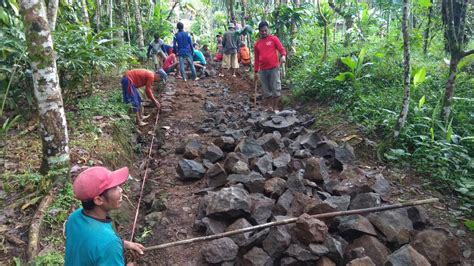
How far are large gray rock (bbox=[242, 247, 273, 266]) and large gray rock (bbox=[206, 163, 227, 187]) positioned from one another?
4.85 ft

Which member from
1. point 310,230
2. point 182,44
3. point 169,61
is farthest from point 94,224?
point 169,61

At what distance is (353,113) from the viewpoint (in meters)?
6.55

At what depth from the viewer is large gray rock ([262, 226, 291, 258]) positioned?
3.21 meters

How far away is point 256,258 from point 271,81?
566cm

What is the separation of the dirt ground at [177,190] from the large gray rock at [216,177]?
0.18 meters

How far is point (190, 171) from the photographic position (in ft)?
16.6

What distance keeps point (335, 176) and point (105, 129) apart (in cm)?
398

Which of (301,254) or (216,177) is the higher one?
(216,177)

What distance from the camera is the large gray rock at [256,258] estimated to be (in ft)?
10.4

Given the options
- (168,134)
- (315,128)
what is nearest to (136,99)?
(168,134)

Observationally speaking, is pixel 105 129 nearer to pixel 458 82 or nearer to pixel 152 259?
pixel 152 259

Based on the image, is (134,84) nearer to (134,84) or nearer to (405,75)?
(134,84)

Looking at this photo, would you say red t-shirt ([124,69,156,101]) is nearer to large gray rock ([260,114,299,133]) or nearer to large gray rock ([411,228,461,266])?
large gray rock ([260,114,299,133])

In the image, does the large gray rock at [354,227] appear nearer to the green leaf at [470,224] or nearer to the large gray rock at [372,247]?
the large gray rock at [372,247]
